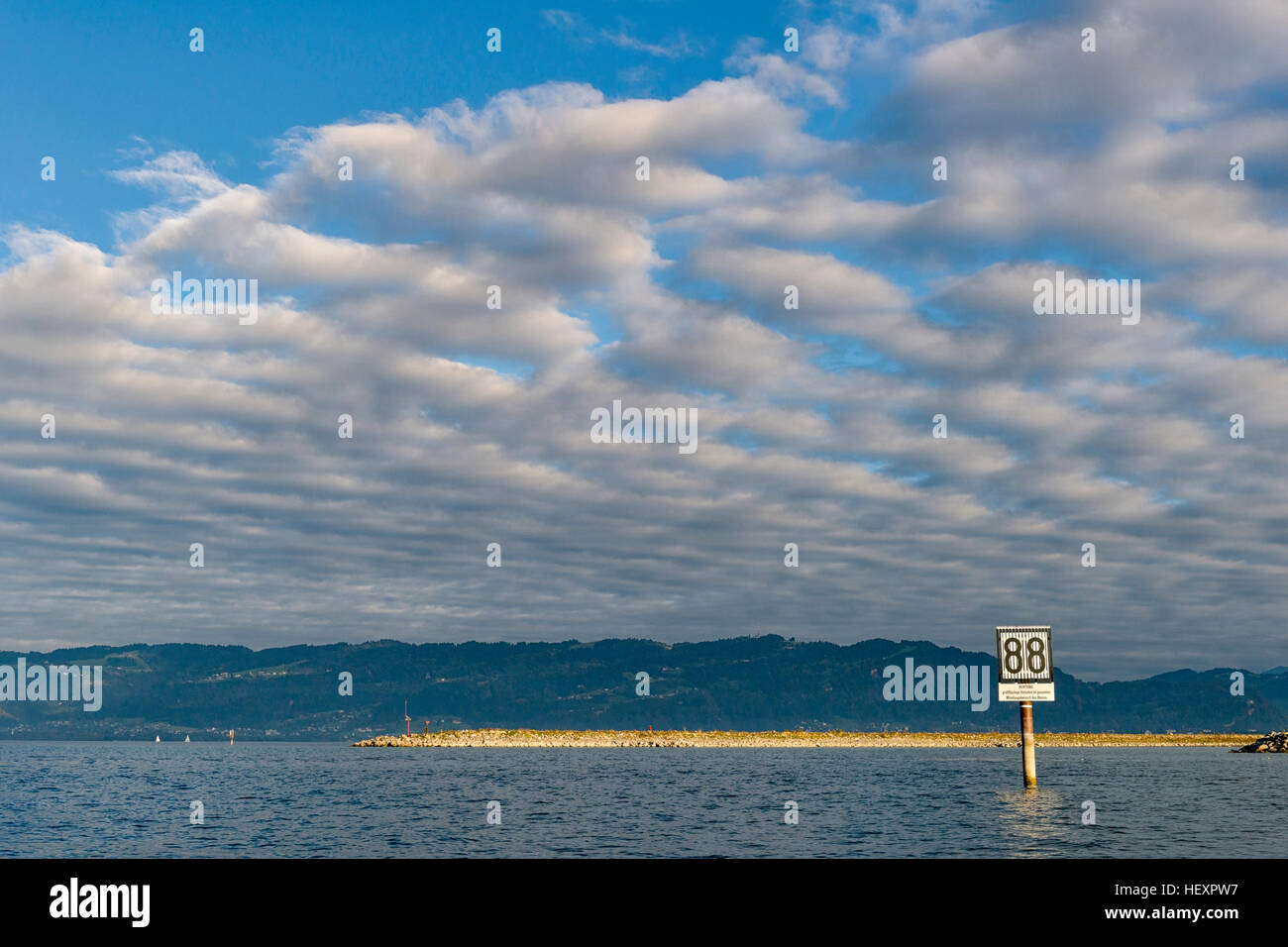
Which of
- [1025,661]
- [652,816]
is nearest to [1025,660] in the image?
[1025,661]

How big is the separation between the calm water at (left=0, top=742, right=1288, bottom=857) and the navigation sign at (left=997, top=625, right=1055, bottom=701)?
25.8 ft

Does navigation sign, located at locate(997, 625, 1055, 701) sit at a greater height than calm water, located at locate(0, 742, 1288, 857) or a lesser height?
greater

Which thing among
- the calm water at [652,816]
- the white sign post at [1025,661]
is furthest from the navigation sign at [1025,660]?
the calm water at [652,816]

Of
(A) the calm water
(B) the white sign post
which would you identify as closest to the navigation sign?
(B) the white sign post

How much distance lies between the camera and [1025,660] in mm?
72562

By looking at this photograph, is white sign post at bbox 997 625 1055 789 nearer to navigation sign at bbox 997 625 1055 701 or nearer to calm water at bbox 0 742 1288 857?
navigation sign at bbox 997 625 1055 701

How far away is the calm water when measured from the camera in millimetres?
49344

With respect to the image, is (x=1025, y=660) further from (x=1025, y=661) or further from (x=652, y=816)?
(x=652, y=816)

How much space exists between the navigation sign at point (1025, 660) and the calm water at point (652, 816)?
7.85 meters

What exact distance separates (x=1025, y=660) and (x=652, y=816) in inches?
1141

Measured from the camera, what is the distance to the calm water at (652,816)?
49.3 meters

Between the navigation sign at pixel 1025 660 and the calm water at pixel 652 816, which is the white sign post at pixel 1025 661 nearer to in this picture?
the navigation sign at pixel 1025 660
